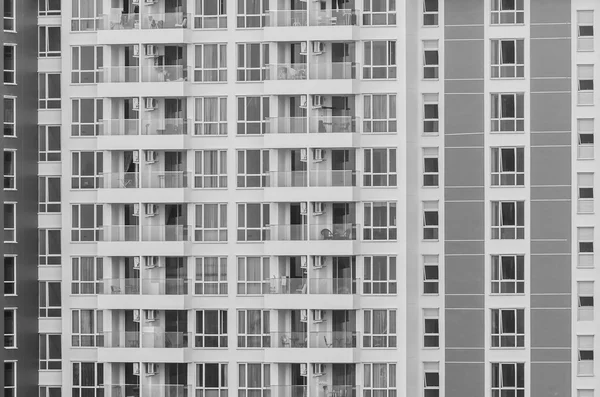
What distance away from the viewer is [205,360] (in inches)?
1661

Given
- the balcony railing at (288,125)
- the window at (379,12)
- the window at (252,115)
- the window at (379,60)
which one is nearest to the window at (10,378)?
the window at (252,115)

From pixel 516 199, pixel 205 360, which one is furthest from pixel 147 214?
pixel 516 199

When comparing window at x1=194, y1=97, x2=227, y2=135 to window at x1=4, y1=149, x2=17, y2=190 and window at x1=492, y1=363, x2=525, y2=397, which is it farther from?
window at x1=492, y1=363, x2=525, y2=397

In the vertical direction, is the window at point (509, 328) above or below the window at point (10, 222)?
below

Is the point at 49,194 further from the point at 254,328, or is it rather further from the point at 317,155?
the point at 317,155

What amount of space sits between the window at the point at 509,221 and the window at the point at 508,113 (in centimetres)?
287

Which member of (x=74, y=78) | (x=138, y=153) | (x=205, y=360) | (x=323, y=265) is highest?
(x=74, y=78)

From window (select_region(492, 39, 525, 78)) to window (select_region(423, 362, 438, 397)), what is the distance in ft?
→ 37.3

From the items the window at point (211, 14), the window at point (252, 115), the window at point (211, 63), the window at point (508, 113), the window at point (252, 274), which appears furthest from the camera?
the window at point (211, 14)

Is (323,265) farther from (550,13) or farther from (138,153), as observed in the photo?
(550,13)

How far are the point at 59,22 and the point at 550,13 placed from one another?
755 inches

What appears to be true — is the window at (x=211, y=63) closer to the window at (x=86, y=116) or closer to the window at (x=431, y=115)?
the window at (x=86, y=116)

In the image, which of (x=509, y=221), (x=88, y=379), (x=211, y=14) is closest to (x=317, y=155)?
(x=211, y=14)
